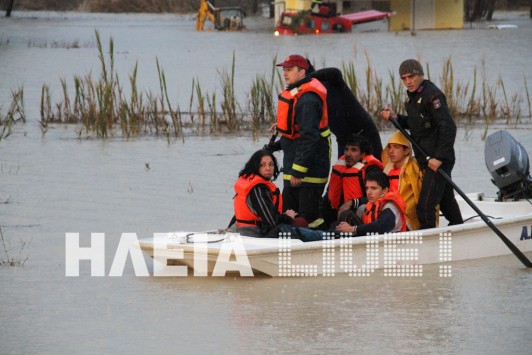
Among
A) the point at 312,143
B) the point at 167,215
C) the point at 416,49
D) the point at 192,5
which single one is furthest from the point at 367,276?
the point at 192,5

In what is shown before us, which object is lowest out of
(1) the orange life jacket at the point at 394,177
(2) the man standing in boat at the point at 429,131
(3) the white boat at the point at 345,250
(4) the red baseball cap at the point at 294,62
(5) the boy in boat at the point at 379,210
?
(3) the white boat at the point at 345,250

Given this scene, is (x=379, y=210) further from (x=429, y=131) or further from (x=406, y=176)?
(x=429, y=131)

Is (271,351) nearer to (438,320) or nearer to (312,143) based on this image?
(438,320)

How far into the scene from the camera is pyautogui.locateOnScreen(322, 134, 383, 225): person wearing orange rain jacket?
28.9 ft

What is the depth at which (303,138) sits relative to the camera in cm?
858

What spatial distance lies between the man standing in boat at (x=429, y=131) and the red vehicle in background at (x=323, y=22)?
4420 centimetres

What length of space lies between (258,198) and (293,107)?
28.9 inches

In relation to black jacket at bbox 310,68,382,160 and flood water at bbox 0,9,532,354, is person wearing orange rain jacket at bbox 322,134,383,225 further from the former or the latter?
flood water at bbox 0,9,532,354

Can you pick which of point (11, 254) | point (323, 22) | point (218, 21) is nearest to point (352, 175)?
point (11, 254)

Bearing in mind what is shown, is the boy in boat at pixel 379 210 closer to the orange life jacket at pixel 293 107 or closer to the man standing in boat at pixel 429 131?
the man standing in boat at pixel 429 131

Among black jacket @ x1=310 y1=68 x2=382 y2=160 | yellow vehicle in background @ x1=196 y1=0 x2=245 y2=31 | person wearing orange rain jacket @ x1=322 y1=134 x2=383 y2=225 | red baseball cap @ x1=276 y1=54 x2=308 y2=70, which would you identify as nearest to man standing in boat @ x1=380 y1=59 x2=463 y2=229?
person wearing orange rain jacket @ x1=322 y1=134 x2=383 y2=225

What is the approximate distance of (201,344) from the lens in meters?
6.90

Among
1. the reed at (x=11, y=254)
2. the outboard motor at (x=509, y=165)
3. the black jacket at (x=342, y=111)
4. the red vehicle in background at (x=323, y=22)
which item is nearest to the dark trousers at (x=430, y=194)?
the black jacket at (x=342, y=111)

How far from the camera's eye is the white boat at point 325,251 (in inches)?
321
